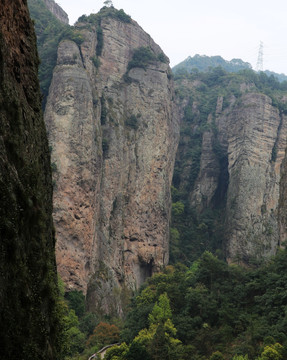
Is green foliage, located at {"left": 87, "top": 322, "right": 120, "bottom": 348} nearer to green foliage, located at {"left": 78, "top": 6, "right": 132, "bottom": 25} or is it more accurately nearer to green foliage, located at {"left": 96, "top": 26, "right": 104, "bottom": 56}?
green foliage, located at {"left": 96, "top": 26, "right": 104, "bottom": 56}

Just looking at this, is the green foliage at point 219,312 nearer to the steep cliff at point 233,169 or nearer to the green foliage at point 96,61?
the steep cliff at point 233,169

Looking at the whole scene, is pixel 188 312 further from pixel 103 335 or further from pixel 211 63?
pixel 211 63

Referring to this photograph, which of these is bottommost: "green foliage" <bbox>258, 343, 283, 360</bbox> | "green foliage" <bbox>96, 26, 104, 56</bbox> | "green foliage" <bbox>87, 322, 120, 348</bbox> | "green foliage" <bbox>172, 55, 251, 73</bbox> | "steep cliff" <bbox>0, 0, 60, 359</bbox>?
"green foliage" <bbox>87, 322, 120, 348</bbox>

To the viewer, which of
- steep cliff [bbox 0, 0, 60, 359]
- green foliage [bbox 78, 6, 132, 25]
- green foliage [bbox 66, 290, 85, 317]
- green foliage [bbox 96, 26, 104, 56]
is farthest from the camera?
green foliage [bbox 78, 6, 132, 25]

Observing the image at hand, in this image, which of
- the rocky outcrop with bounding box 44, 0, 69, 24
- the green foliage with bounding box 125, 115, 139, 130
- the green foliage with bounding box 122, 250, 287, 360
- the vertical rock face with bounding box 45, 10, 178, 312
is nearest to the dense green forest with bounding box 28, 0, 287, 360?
the green foliage with bounding box 122, 250, 287, 360

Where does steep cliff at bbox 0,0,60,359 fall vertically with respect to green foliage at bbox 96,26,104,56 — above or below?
below

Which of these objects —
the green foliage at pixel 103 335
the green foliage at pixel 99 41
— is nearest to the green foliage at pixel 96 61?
the green foliage at pixel 99 41
